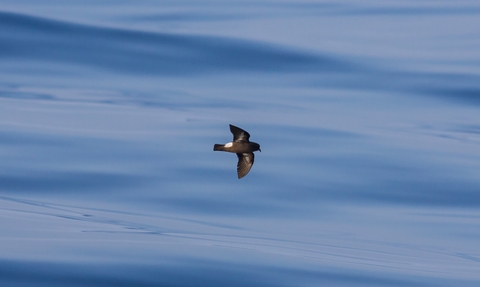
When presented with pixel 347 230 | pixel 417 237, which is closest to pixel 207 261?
pixel 347 230

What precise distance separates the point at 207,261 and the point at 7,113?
14.8m

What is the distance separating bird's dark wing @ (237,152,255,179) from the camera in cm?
1104

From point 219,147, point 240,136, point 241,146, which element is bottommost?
point 219,147

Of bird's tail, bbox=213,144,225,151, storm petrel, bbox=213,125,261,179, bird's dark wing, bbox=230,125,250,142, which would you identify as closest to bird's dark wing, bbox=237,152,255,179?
storm petrel, bbox=213,125,261,179

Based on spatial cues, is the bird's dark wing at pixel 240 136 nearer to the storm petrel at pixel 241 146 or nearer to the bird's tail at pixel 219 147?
the storm petrel at pixel 241 146

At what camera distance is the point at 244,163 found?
11180 millimetres

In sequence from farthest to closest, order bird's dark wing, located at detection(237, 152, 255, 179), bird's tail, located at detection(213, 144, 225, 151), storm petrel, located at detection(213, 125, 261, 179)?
bird's dark wing, located at detection(237, 152, 255, 179) → storm petrel, located at detection(213, 125, 261, 179) → bird's tail, located at detection(213, 144, 225, 151)

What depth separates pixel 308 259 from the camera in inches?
558

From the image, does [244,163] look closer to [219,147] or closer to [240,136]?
[240,136]

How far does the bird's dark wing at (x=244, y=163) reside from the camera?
11.0m

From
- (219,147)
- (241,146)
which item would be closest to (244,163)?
(241,146)

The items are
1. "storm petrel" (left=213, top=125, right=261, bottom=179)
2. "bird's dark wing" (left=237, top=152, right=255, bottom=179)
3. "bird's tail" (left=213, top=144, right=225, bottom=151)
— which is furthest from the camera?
"bird's dark wing" (left=237, top=152, right=255, bottom=179)

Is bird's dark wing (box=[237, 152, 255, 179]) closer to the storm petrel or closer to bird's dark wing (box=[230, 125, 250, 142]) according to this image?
the storm petrel

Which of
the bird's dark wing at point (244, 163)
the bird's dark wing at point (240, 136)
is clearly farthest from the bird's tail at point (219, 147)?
the bird's dark wing at point (244, 163)
